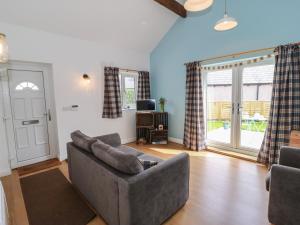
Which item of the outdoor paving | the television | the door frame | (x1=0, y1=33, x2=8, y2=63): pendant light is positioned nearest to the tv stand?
the television

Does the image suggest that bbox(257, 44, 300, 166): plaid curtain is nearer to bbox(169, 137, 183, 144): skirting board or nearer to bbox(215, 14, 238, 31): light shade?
bbox(215, 14, 238, 31): light shade

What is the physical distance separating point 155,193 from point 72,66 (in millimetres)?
3154

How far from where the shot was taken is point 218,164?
3188 millimetres

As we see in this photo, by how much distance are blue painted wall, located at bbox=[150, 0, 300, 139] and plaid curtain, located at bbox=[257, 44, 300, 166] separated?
0.97ft

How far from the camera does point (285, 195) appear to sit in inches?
59.7

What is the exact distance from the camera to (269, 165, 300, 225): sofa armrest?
146 centimetres

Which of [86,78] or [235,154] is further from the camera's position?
[86,78]

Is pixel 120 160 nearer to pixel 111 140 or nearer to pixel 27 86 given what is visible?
pixel 111 140

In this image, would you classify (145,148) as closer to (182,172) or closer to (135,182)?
(182,172)

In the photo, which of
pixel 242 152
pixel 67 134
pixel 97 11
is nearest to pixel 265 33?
pixel 242 152

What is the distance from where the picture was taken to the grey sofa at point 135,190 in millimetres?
1396

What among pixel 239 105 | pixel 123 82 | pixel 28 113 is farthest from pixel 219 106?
pixel 28 113

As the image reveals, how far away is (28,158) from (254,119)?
466cm

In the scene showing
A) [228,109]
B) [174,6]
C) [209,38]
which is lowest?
[228,109]
